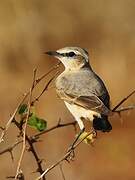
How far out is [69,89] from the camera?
7.20 m

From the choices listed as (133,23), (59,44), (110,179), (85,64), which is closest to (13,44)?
(59,44)

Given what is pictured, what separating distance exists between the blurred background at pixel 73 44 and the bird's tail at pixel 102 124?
218 inches

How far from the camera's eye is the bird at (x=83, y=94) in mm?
6611

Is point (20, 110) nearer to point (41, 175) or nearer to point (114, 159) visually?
point (41, 175)

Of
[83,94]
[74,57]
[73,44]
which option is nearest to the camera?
[83,94]

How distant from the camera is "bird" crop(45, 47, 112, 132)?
6.61 m

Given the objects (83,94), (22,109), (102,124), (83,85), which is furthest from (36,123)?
(83,85)

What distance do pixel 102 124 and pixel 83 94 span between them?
502mm

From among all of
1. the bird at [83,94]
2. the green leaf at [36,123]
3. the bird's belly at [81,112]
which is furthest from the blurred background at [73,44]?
the green leaf at [36,123]

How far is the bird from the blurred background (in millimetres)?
4584

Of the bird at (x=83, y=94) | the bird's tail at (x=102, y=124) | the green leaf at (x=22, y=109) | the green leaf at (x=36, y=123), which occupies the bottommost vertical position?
the bird's tail at (x=102, y=124)

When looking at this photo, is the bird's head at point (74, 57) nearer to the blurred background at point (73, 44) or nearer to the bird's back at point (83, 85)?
the bird's back at point (83, 85)

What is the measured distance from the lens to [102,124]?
259 inches

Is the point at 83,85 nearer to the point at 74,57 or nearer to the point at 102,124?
the point at 102,124
